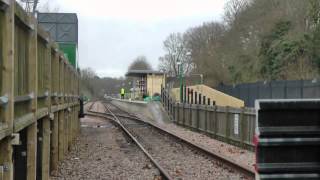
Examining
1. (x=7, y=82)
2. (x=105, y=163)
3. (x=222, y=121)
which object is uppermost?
(x=7, y=82)

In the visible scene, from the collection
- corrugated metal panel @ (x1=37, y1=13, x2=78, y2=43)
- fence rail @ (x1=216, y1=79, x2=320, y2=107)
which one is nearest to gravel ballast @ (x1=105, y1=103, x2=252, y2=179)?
corrugated metal panel @ (x1=37, y1=13, x2=78, y2=43)

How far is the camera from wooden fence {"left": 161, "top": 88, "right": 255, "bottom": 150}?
783 inches

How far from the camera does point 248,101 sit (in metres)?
49.6

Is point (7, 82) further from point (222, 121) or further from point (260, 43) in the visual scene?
point (260, 43)

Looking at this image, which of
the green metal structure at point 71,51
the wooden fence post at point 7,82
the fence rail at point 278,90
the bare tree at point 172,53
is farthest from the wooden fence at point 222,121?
the bare tree at point 172,53

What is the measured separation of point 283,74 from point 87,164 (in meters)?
36.5

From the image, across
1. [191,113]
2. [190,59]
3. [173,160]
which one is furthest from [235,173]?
[190,59]

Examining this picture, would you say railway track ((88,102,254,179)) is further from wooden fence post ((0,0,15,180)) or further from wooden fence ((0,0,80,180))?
wooden fence post ((0,0,15,180))

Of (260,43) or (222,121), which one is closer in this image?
(222,121)

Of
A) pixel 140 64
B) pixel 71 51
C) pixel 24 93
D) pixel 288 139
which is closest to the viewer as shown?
pixel 288 139

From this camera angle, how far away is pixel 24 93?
7.79 meters

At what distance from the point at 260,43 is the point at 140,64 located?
125 meters

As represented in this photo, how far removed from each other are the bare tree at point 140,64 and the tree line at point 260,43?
2752 inches

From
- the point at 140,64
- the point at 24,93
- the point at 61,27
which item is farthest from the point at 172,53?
the point at 24,93
